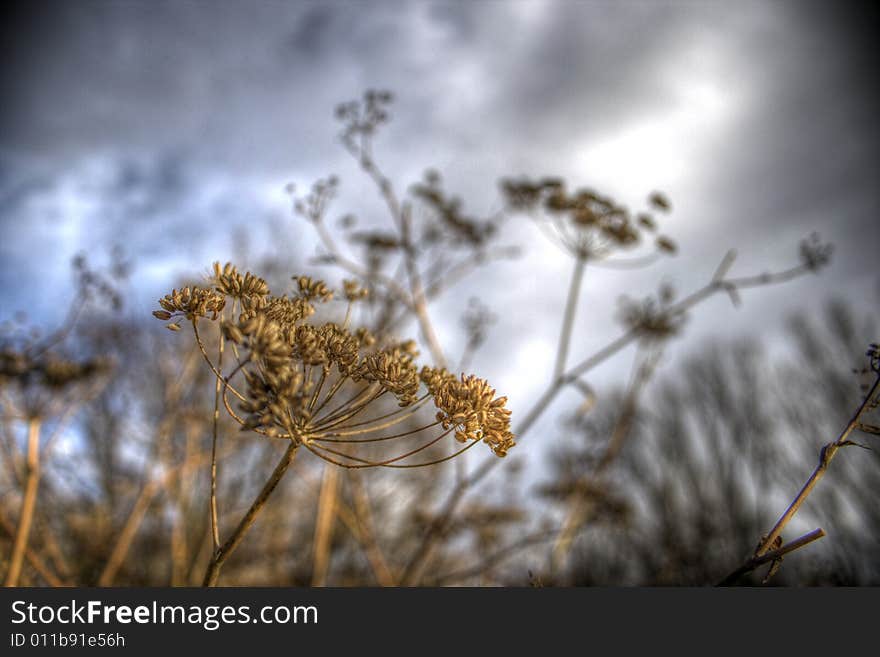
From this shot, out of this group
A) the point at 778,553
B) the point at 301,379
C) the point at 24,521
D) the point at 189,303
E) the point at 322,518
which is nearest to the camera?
the point at 778,553

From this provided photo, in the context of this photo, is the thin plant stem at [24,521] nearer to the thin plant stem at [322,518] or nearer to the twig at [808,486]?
the thin plant stem at [322,518]

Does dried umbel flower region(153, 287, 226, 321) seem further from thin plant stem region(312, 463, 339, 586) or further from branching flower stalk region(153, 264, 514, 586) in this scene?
thin plant stem region(312, 463, 339, 586)

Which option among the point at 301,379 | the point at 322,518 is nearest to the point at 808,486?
the point at 301,379

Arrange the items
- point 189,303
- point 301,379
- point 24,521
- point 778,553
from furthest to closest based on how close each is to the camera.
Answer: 1. point 24,521
2. point 189,303
3. point 301,379
4. point 778,553

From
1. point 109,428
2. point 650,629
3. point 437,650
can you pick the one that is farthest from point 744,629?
point 109,428

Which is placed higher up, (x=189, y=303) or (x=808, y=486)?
(x=189, y=303)

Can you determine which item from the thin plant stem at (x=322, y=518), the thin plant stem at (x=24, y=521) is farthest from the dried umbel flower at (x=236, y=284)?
the thin plant stem at (x=322, y=518)

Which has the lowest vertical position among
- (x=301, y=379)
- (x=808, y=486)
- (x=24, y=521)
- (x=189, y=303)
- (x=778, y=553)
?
(x=778, y=553)

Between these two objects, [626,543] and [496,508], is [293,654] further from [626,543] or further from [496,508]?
[626,543]

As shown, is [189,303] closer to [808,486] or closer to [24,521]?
[808,486]

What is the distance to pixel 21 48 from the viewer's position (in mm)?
4457

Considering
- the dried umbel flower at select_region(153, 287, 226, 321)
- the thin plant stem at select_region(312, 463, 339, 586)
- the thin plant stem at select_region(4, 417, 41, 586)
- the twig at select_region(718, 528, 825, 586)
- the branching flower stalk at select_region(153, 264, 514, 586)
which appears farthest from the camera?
the thin plant stem at select_region(312, 463, 339, 586)

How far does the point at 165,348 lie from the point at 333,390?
1240cm

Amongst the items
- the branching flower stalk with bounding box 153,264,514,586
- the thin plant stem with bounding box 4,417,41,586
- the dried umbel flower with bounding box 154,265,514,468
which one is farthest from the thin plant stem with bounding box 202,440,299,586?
the thin plant stem with bounding box 4,417,41,586
